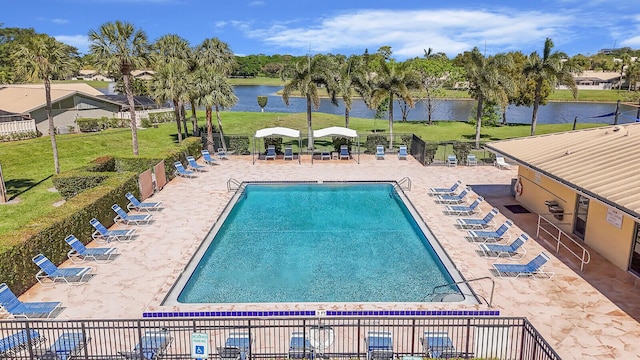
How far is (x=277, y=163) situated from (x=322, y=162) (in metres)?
3.11

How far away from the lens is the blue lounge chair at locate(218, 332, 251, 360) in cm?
906

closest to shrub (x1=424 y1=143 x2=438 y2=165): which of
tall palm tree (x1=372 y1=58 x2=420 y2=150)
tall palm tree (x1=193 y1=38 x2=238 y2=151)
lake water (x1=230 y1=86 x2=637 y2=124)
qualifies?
tall palm tree (x1=372 y1=58 x2=420 y2=150)

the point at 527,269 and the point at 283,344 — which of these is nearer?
the point at 283,344

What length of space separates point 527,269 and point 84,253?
14009mm

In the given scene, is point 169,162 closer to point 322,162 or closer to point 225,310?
point 322,162

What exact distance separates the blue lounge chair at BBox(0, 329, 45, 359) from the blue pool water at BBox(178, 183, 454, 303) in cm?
366

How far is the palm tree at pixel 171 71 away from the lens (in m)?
31.1

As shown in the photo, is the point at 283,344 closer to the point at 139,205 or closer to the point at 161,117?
the point at 139,205

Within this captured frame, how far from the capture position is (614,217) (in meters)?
14.0

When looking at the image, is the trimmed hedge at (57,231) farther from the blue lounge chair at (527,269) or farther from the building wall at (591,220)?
the building wall at (591,220)

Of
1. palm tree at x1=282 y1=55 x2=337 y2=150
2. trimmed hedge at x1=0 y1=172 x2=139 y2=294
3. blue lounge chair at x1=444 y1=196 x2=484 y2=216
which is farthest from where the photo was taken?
palm tree at x1=282 y1=55 x2=337 y2=150

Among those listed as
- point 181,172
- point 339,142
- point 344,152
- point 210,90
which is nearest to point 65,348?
point 181,172

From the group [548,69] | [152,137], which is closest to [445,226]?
[548,69]

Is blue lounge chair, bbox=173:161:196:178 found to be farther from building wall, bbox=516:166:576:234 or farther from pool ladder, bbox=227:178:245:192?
building wall, bbox=516:166:576:234
